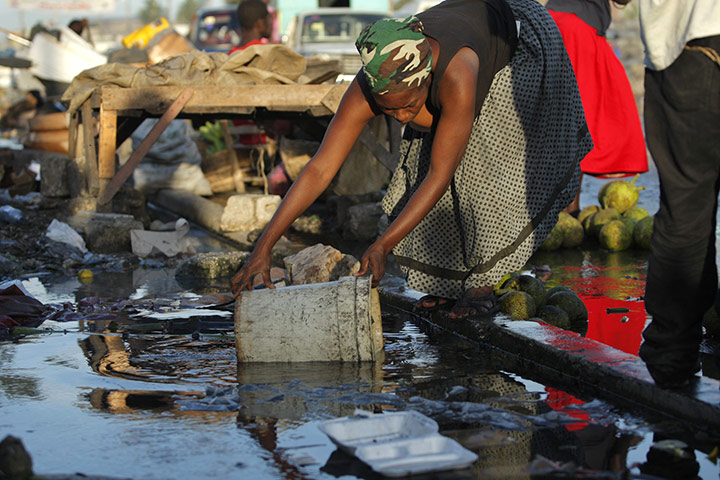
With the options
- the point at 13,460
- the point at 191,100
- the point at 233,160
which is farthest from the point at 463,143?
the point at 233,160

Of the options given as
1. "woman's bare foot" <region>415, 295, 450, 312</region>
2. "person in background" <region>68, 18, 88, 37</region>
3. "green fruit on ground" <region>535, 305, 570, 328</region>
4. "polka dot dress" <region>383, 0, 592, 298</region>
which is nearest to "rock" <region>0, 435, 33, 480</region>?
"polka dot dress" <region>383, 0, 592, 298</region>

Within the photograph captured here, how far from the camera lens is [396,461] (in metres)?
2.48

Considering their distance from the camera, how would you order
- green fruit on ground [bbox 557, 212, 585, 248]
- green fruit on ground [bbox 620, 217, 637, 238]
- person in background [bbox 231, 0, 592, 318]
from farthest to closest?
green fruit on ground [bbox 557, 212, 585, 248] < green fruit on ground [bbox 620, 217, 637, 238] < person in background [bbox 231, 0, 592, 318]

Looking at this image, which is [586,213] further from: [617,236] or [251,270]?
[251,270]

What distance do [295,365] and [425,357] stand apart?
58 cm

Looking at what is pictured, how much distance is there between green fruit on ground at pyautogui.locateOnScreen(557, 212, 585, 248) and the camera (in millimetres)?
7277

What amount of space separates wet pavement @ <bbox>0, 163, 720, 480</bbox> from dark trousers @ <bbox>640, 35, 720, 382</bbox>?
0.58 feet

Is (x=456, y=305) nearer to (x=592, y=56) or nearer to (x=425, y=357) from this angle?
(x=425, y=357)

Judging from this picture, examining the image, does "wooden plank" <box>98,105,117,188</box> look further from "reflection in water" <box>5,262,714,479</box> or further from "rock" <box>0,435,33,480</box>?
"rock" <box>0,435,33,480</box>

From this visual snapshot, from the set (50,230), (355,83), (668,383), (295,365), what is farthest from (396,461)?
(50,230)

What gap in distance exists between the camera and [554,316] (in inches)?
177

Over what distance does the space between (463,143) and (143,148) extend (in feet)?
15.8

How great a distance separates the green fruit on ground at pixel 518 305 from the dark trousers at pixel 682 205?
128 centimetres

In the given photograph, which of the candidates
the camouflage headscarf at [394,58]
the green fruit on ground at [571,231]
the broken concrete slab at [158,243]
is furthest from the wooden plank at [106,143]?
the camouflage headscarf at [394,58]
